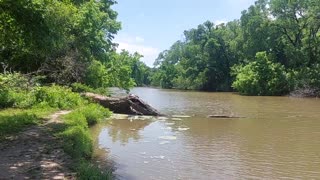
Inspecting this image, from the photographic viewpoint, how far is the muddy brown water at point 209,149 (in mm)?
10414

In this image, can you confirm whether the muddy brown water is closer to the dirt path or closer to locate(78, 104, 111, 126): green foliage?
locate(78, 104, 111, 126): green foliage

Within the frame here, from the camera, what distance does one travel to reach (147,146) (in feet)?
45.6

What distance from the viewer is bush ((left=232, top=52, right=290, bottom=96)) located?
55906mm

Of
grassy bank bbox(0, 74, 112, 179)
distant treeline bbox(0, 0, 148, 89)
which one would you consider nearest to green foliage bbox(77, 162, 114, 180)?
grassy bank bbox(0, 74, 112, 179)

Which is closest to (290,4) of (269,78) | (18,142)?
(269,78)

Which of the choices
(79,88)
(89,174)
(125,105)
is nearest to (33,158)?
(89,174)

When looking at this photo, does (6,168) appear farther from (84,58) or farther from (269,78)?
(269,78)

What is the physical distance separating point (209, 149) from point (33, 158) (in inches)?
257

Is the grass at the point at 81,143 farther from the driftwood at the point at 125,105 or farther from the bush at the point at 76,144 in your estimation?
the driftwood at the point at 125,105

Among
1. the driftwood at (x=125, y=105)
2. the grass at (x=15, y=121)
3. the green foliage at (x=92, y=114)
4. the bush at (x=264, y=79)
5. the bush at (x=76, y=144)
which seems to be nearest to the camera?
the bush at (x=76, y=144)

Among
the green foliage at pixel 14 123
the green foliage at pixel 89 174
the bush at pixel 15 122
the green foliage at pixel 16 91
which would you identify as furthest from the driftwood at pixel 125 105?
the green foliage at pixel 89 174

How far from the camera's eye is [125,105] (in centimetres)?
2362

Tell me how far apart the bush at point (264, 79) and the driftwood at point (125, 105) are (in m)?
36.0

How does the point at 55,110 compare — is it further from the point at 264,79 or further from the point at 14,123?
the point at 264,79
